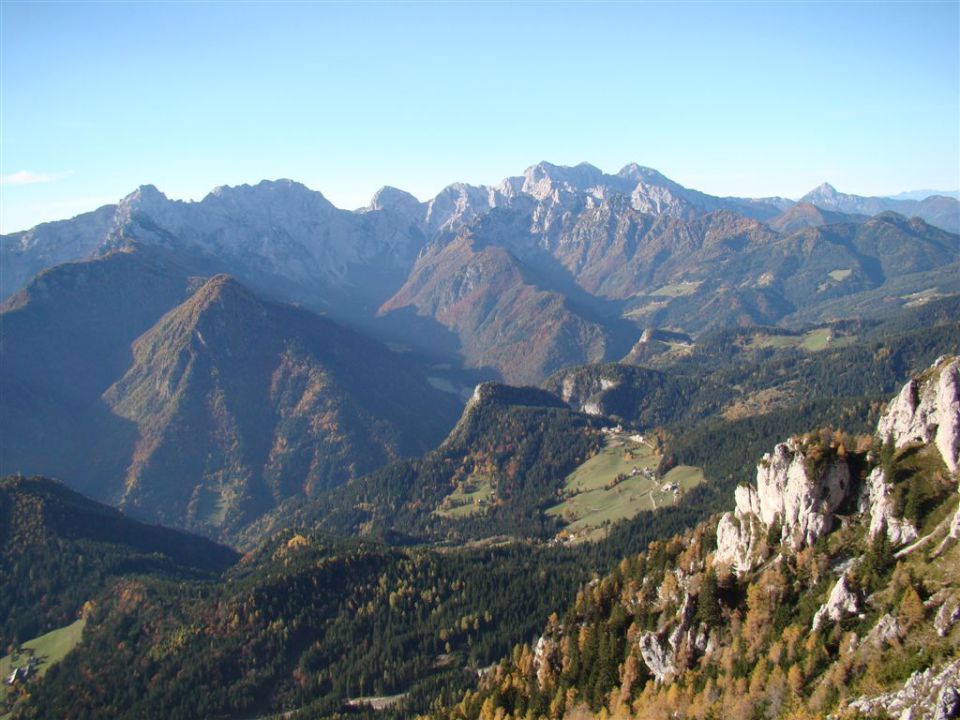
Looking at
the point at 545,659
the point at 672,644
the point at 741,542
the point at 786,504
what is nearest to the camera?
the point at 672,644

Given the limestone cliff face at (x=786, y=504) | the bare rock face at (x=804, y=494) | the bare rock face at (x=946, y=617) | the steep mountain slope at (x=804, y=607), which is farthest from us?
the limestone cliff face at (x=786, y=504)

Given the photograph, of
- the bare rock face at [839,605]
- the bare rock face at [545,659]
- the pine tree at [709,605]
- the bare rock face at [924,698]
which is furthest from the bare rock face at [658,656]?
the bare rock face at [924,698]

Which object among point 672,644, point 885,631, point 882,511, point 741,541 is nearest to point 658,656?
point 672,644

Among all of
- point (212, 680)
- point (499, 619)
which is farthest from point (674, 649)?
point (212, 680)

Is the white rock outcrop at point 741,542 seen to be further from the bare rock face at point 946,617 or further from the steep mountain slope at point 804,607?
the bare rock face at point 946,617

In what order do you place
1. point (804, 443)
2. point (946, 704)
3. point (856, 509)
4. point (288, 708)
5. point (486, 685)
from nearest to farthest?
point (946, 704) → point (856, 509) → point (804, 443) → point (486, 685) → point (288, 708)

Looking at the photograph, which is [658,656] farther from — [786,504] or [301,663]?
[301,663]

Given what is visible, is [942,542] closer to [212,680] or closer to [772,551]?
[772,551]
